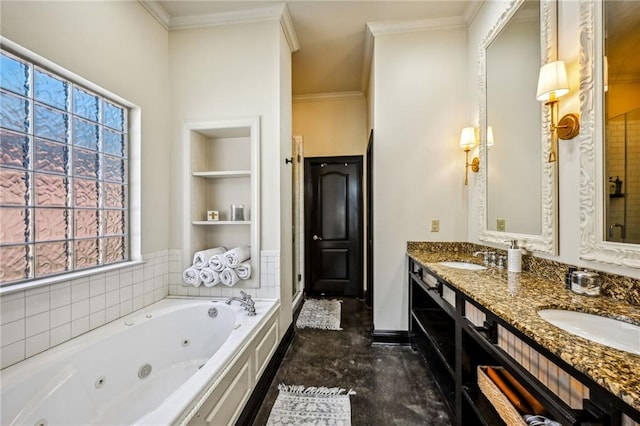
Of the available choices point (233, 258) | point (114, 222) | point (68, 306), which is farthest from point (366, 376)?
point (114, 222)

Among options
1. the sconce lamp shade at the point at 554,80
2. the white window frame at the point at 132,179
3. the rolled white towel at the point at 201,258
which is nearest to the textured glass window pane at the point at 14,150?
the white window frame at the point at 132,179

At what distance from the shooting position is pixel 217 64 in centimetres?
231

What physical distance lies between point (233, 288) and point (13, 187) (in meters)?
1.46

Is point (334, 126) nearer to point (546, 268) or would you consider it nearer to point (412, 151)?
point (412, 151)

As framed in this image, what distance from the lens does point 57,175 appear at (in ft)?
4.88

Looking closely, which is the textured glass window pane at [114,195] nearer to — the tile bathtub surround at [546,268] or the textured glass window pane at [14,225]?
the textured glass window pane at [14,225]

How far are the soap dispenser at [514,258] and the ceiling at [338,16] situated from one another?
2.00 m

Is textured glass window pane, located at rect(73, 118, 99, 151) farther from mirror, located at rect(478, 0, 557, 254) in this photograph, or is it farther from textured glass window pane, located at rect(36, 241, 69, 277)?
mirror, located at rect(478, 0, 557, 254)

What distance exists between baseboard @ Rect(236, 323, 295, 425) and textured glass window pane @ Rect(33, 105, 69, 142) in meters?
1.88

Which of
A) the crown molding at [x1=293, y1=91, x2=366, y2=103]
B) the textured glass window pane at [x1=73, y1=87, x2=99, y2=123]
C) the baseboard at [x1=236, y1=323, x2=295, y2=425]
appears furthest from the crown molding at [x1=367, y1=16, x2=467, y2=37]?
the baseboard at [x1=236, y1=323, x2=295, y2=425]

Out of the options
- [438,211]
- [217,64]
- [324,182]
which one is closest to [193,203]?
[217,64]

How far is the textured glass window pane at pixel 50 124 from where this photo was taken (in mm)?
1396

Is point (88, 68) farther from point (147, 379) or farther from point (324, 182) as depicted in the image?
point (324, 182)

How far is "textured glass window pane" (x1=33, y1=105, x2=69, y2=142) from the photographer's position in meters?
1.40
